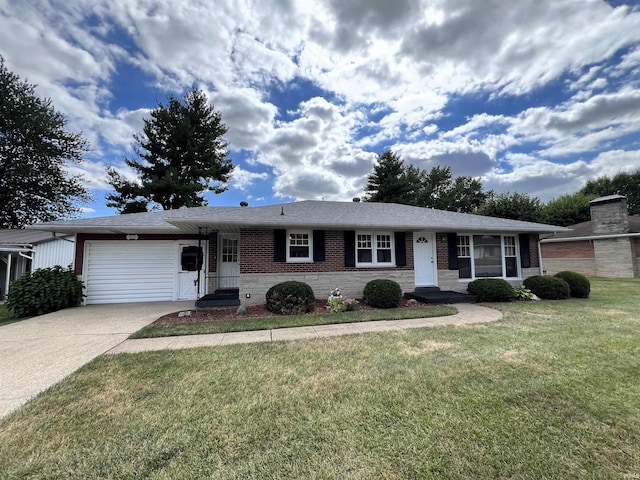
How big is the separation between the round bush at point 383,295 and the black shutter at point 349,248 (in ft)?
3.92

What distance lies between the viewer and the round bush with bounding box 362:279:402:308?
320 inches

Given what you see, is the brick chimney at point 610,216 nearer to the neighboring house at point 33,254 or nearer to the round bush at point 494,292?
the round bush at point 494,292

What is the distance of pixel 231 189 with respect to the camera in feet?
71.3

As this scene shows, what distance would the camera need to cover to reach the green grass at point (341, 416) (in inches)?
80.1

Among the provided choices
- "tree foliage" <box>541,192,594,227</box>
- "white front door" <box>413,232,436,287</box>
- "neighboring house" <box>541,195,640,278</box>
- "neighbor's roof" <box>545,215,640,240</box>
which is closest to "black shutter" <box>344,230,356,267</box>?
"white front door" <box>413,232,436,287</box>

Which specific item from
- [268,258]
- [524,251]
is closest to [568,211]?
[524,251]

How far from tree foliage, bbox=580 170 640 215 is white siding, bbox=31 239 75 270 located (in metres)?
45.5

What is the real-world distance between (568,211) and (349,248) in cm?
2998

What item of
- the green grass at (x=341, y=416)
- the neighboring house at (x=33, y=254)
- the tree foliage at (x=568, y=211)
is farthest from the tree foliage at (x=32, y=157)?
the tree foliage at (x=568, y=211)

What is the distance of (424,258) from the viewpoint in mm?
10211

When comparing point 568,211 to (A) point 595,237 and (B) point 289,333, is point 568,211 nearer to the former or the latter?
(A) point 595,237

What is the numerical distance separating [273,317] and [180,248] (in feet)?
17.5

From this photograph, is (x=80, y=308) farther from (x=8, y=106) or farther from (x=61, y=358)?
(x=8, y=106)

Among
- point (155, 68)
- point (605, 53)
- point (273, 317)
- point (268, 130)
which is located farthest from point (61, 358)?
point (605, 53)
